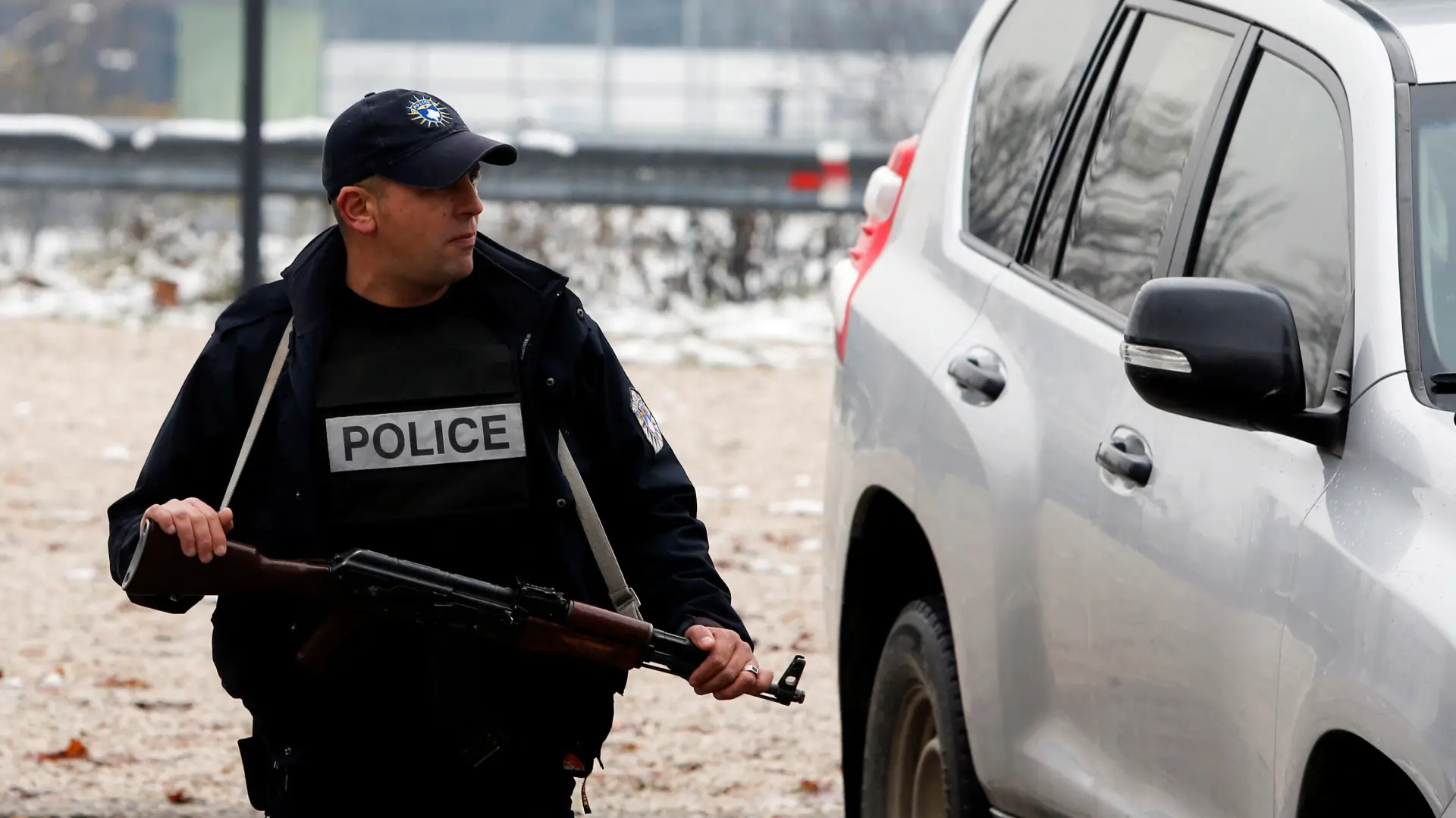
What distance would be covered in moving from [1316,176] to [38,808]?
11.4 feet

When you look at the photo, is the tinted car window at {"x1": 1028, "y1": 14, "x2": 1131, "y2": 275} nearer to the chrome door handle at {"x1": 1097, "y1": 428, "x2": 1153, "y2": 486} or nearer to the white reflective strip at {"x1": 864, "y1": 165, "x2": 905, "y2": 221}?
the chrome door handle at {"x1": 1097, "y1": 428, "x2": 1153, "y2": 486}

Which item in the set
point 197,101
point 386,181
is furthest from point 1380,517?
point 197,101

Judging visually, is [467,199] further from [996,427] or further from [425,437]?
[996,427]

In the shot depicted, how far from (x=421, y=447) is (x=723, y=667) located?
0.51 m

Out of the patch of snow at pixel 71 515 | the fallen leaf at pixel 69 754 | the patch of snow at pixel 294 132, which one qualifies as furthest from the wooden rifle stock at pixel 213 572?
the patch of snow at pixel 294 132

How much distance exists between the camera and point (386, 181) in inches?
124

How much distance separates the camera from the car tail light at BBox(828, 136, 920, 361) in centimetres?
475

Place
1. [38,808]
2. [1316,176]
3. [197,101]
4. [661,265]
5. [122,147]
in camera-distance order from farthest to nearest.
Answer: [197,101], [661,265], [122,147], [38,808], [1316,176]

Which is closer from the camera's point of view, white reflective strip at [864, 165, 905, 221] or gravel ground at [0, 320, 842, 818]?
white reflective strip at [864, 165, 905, 221]

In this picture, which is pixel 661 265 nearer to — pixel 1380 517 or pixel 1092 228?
pixel 1092 228

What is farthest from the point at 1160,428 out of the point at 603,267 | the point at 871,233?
the point at 603,267

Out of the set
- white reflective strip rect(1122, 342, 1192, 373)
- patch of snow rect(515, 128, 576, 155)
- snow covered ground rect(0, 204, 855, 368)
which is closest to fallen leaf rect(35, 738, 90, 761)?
white reflective strip rect(1122, 342, 1192, 373)

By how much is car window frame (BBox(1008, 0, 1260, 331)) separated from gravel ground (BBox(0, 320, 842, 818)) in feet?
6.68

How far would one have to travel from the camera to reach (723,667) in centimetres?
310
